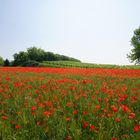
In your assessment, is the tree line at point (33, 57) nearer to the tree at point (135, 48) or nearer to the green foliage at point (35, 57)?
the green foliage at point (35, 57)

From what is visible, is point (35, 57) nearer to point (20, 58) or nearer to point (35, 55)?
point (35, 55)

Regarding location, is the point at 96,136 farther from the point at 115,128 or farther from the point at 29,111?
the point at 29,111

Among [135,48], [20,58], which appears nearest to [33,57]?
[20,58]

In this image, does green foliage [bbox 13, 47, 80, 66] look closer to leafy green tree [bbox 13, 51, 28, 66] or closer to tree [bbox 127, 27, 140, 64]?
leafy green tree [bbox 13, 51, 28, 66]

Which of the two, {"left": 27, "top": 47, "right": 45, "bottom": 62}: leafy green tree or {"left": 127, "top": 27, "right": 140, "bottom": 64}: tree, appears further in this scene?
{"left": 27, "top": 47, "right": 45, "bottom": 62}: leafy green tree

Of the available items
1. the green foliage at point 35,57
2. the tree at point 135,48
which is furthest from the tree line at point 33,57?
the tree at point 135,48

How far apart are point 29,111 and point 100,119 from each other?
68.6 inches

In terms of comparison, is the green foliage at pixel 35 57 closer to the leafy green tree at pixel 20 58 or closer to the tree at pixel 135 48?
the leafy green tree at pixel 20 58

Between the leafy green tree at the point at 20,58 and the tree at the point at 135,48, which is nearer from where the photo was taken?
the tree at the point at 135,48

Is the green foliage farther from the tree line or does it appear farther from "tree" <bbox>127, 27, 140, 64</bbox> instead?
"tree" <bbox>127, 27, 140, 64</bbox>

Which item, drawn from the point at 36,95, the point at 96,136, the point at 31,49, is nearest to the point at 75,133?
the point at 96,136

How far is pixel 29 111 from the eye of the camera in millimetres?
6570

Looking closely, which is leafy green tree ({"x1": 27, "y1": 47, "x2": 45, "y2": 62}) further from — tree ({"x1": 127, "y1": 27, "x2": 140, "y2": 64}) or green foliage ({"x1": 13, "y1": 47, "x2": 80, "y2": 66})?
tree ({"x1": 127, "y1": 27, "x2": 140, "y2": 64})

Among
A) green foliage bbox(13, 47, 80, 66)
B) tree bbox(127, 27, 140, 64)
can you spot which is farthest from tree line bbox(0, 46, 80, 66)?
tree bbox(127, 27, 140, 64)
